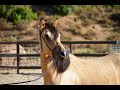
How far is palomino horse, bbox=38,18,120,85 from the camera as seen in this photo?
3771mm

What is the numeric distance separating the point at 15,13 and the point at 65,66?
29.0 metres

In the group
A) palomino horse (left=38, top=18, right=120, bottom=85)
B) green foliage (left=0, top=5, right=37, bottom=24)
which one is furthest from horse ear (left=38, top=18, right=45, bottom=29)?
green foliage (left=0, top=5, right=37, bottom=24)

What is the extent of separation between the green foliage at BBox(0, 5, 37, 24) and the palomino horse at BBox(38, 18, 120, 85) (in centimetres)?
2730

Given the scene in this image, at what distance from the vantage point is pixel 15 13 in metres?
32.3

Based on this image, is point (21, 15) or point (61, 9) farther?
point (61, 9)

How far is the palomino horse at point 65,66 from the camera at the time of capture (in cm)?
377

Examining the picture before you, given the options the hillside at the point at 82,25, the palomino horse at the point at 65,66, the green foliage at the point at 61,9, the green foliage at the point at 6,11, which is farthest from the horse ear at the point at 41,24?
the green foliage at the point at 61,9

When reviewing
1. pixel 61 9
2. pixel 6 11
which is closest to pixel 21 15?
pixel 6 11

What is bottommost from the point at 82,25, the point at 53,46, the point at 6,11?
the point at 82,25

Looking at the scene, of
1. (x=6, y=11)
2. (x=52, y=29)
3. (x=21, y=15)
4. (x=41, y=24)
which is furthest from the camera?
(x=21, y=15)

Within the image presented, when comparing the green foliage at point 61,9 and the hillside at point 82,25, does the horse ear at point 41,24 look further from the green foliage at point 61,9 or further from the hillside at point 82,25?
the green foliage at point 61,9

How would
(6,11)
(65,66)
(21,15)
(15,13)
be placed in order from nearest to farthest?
(65,66)
(6,11)
(15,13)
(21,15)

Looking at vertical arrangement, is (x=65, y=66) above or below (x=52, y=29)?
below

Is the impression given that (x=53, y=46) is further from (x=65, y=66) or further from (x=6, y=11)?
(x=6, y=11)
